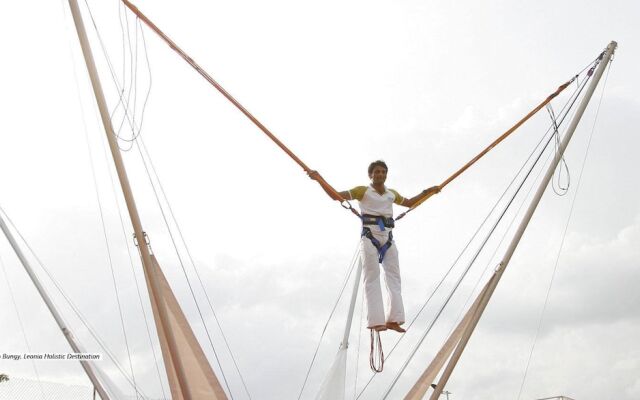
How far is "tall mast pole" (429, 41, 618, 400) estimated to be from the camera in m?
8.65

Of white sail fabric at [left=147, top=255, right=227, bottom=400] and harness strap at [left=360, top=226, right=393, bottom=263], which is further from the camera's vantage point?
harness strap at [left=360, top=226, right=393, bottom=263]

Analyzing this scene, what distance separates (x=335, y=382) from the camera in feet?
39.0

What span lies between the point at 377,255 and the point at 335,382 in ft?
A: 12.5

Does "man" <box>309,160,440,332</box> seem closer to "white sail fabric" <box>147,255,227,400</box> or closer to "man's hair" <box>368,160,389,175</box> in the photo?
"man's hair" <box>368,160,389,175</box>

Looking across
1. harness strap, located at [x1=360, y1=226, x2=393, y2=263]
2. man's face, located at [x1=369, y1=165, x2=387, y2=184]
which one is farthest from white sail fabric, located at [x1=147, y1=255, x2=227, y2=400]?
man's face, located at [x1=369, y1=165, x2=387, y2=184]

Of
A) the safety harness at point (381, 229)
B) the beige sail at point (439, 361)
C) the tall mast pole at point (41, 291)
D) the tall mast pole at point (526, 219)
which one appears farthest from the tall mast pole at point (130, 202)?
the tall mast pole at point (41, 291)

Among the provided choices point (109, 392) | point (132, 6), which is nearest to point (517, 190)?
point (132, 6)

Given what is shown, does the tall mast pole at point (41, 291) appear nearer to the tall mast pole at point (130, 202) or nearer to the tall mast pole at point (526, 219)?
the tall mast pole at point (130, 202)

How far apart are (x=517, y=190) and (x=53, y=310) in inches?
291

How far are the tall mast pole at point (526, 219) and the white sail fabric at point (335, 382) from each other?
138 inches

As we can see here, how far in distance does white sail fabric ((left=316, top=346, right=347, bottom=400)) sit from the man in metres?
3.30

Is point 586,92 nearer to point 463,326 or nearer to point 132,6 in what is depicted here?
point 463,326

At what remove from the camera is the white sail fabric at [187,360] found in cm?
767

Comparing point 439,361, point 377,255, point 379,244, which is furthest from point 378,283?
point 439,361
